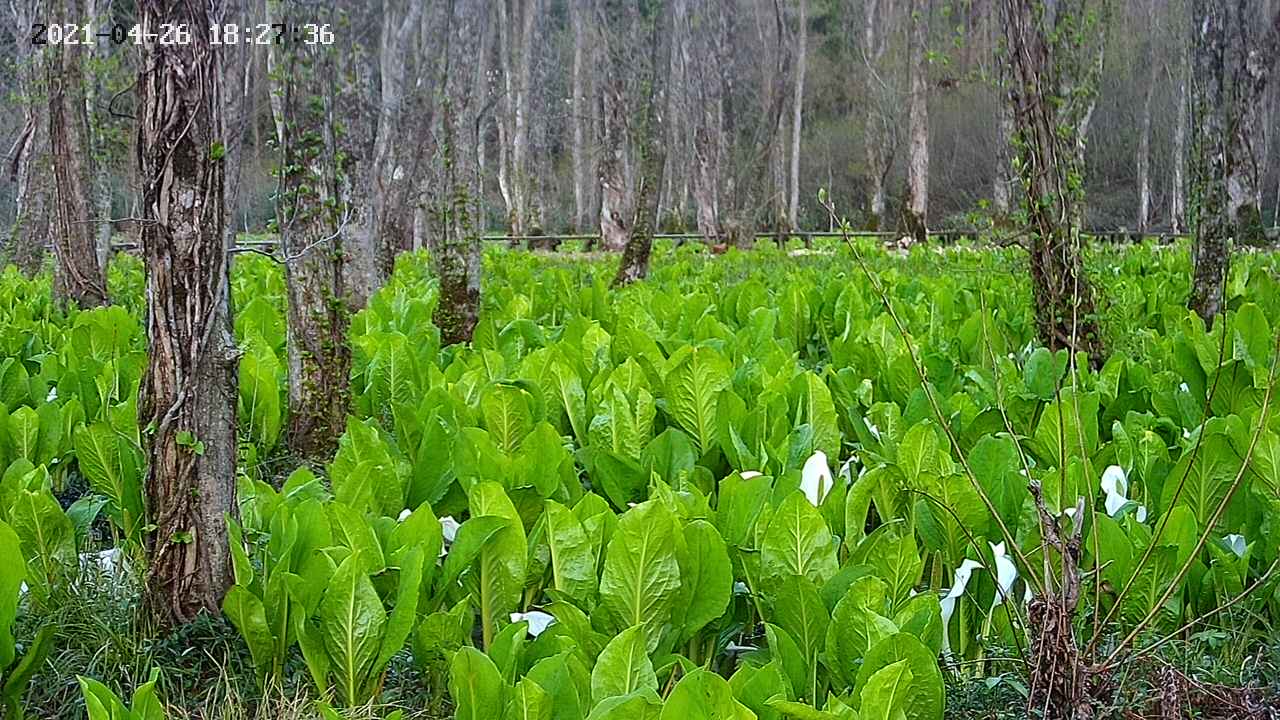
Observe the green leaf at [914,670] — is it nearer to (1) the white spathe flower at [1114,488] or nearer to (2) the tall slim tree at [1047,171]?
(1) the white spathe flower at [1114,488]

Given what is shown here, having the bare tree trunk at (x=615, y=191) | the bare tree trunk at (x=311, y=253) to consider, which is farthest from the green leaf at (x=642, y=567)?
the bare tree trunk at (x=615, y=191)

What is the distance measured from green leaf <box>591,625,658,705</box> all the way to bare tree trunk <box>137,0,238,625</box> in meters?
1.16

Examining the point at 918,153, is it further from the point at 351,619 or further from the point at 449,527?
the point at 351,619

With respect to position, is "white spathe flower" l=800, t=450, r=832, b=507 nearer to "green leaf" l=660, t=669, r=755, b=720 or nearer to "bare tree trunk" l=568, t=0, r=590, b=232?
"green leaf" l=660, t=669, r=755, b=720

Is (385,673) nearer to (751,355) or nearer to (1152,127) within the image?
(751,355)

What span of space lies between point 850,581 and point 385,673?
42.3 inches

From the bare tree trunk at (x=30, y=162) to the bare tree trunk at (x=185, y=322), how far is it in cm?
700

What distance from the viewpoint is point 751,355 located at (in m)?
5.68

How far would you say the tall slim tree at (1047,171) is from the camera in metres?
5.89

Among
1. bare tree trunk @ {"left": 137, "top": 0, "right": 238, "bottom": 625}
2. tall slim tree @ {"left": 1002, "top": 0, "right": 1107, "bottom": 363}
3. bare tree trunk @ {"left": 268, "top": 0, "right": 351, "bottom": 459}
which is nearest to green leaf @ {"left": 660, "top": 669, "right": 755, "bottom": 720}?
bare tree trunk @ {"left": 137, "top": 0, "right": 238, "bottom": 625}

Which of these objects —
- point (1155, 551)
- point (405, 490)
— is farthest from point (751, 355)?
point (1155, 551)

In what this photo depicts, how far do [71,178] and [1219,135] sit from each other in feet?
23.9

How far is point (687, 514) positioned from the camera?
3.17m

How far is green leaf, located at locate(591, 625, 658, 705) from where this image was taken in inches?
93.1
